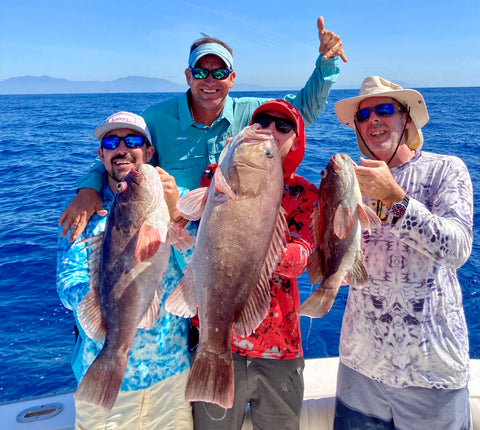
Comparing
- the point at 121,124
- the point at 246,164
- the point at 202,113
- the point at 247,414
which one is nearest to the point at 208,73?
the point at 202,113

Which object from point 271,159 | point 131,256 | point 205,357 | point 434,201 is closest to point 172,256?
point 131,256

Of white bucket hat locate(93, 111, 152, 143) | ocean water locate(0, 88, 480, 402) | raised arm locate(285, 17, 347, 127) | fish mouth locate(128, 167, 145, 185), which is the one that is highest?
raised arm locate(285, 17, 347, 127)

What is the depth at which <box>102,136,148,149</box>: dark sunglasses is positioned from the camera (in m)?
3.35

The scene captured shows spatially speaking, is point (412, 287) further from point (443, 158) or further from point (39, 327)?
point (39, 327)

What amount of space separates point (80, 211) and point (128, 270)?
84 centimetres

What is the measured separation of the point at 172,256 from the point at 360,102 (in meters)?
2.09

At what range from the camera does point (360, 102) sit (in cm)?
342

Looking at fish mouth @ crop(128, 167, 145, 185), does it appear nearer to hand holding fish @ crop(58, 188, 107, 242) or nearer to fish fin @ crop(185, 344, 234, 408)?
hand holding fish @ crop(58, 188, 107, 242)

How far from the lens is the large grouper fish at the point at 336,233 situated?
2635mm

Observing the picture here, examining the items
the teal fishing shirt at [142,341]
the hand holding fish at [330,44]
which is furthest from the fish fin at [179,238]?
the hand holding fish at [330,44]

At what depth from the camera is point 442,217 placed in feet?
9.45

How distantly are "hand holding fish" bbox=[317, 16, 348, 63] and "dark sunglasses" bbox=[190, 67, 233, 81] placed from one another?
1.04m

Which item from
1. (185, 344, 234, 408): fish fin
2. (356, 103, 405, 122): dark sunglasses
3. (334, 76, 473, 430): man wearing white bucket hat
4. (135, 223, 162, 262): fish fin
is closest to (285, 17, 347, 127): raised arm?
(334, 76, 473, 430): man wearing white bucket hat

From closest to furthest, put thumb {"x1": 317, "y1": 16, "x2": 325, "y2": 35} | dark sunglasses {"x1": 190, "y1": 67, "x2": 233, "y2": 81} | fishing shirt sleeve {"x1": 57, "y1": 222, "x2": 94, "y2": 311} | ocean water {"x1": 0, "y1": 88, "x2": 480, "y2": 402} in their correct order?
fishing shirt sleeve {"x1": 57, "y1": 222, "x2": 94, "y2": 311}, thumb {"x1": 317, "y1": 16, "x2": 325, "y2": 35}, dark sunglasses {"x1": 190, "y1": 67, "x2": 233, "y2": 81}, ocean water {"x1": 0, "y1": 88, "x2": 480, "y2": 402}
